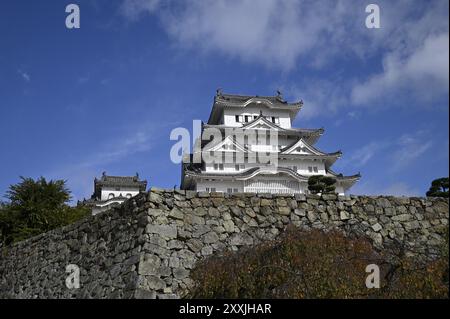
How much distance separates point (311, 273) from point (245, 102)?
34128mm

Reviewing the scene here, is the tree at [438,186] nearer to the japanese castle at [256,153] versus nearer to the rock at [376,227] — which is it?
the rock at [376,227]

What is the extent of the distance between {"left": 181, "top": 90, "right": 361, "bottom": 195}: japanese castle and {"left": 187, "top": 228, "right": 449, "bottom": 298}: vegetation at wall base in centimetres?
2288

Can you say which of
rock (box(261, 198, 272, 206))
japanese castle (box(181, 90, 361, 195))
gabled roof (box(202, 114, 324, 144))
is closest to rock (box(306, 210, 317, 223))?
rock (box(261, 198, 272, 206))

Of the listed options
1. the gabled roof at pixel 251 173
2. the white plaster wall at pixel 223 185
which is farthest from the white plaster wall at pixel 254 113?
the white plaster wall at pixel 223 185

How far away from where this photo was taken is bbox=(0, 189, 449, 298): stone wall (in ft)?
24.8

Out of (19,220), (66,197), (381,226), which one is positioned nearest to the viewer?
Answer: (381,226)

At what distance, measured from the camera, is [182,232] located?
7984 millimetres

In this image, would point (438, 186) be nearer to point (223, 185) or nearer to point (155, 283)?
point (155, 283)

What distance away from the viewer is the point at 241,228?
838 cm

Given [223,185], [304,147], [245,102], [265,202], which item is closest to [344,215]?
[265,202]

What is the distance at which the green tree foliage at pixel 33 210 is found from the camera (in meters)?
15.1
